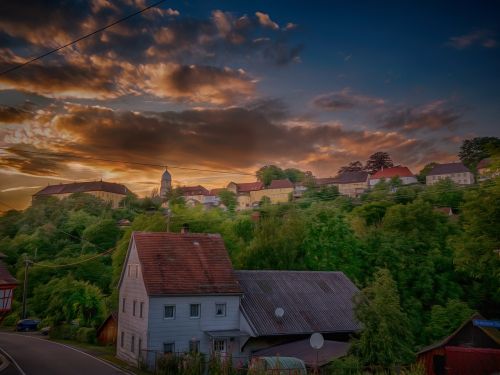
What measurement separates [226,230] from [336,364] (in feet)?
118

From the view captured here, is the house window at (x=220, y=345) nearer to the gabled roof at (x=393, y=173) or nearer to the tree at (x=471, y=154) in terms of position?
the tree at (x=471, y=154)

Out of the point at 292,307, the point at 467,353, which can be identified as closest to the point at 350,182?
the point at 292,307

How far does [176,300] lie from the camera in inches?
1346

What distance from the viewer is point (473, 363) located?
27312 mm

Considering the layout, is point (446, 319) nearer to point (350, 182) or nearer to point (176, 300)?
point (176, 300)

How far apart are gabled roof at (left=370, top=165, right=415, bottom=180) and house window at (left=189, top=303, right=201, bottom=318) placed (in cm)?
13961

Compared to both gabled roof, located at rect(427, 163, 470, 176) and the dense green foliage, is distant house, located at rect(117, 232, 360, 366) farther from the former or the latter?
gabled roof, located at rect(427, 163, 470, 176)

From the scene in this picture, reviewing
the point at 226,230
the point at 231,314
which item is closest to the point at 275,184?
the point at 226,230

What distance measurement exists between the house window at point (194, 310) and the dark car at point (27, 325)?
3030 centimetres

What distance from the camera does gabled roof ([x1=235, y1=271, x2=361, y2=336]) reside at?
3531cm

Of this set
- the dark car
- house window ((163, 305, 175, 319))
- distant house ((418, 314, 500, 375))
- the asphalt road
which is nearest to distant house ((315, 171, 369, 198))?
the dark car

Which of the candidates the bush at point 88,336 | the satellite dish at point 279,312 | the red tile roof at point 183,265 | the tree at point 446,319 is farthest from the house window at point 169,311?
the tree at point 446,319

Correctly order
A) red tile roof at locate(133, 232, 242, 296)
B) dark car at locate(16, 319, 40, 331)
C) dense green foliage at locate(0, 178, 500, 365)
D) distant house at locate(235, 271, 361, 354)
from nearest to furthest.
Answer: red tile roof at locate(133, 232, 242, 296) → distant house at locate(235, 271, 361, 354) → dense green foliage at locate(0, 178, 500, 365) → dark car at locate(16, 319, 40, 331)

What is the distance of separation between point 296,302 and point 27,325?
115ft
